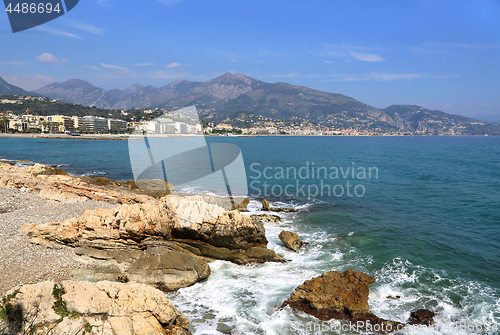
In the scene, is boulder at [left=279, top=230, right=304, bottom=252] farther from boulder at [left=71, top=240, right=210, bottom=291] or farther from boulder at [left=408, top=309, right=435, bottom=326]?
boulder at [left=408, top=309, right=435, bottom=326]

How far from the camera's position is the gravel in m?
7.43

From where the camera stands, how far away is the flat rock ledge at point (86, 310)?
463 cm

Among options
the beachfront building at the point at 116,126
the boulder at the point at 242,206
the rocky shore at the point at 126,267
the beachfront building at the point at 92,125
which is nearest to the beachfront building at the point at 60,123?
the beachfront building at the point at 92,125

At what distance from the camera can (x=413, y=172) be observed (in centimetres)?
3259

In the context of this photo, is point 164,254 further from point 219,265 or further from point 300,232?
point 300,232

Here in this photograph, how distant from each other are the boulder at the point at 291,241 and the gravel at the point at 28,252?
22.3ft

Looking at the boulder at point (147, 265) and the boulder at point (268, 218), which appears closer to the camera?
the boulder at point (147, 265)

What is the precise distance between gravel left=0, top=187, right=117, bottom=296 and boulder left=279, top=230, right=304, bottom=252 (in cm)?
681

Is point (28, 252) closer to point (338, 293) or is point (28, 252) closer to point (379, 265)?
point (338, 293)

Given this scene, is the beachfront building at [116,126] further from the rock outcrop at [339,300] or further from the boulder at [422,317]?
the boulder at [422,317]

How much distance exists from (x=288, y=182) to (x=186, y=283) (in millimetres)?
18796

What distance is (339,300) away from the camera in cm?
726

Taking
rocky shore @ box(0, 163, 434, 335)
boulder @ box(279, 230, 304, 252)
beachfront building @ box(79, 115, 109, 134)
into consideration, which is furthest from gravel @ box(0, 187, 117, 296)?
beachfront building @ box(79, 115, 109, 134)

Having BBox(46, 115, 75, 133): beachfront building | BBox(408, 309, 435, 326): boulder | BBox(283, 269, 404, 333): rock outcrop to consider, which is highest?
BBox(46, 115, 75, 133): beachfront building
